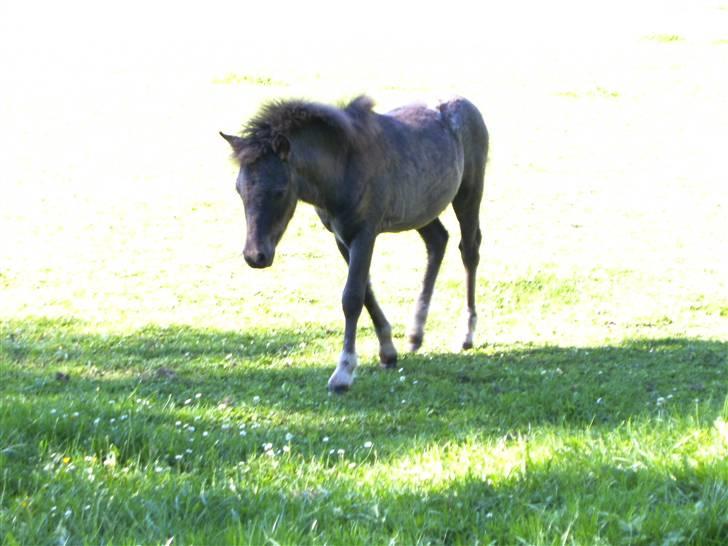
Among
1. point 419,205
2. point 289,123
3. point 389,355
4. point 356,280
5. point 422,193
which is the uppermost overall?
point 289,123

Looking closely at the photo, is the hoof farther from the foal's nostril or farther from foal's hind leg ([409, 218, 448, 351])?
foal's hind leg ([409, 218, 448, 351])

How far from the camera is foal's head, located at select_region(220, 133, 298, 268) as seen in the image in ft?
27.6

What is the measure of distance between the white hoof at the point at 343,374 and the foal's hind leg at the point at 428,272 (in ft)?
5.75

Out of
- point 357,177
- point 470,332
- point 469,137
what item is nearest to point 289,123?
point 357,177

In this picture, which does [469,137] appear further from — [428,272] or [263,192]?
[263,192]

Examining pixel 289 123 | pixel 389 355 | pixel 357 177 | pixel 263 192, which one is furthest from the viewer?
pixel 389 355

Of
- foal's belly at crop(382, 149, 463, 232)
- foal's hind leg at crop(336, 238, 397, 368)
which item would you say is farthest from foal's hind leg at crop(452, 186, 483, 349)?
foal's hind leg at crop(336, 238, 397, 368)

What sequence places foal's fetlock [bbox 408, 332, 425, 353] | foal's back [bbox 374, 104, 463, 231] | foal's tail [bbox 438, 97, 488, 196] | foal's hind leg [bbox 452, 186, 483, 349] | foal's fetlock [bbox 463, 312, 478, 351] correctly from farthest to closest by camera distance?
foal's hind leg [bbox 452, 186, 483, 349] → foal's tail [bbox 438, 97, 488, 196] → foal's fetlock [bbox 463, 312, 478, 351] → foal's fetlock [bbox 408, 332, 425, 353] → foal's back [bbox 374, 104, 463, 231]

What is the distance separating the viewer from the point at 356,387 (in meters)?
9.09

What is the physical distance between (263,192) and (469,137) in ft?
11.3

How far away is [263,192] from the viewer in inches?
334

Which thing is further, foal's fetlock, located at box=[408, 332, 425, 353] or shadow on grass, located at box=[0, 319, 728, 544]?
foal's fetlock, located at box=[408, 332, 425, 353]

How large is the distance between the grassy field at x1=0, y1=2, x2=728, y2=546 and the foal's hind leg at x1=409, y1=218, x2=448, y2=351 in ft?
0.77

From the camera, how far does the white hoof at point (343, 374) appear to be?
29.3 feet
